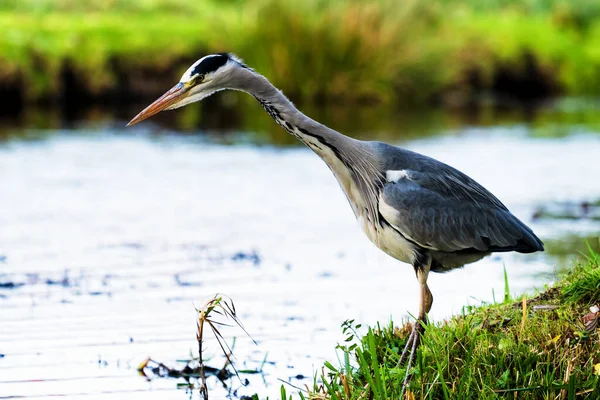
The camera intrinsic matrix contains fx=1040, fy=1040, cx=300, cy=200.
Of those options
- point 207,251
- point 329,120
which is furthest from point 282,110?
point 329,120

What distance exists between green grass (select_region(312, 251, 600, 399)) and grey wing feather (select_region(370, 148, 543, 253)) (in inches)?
16.3

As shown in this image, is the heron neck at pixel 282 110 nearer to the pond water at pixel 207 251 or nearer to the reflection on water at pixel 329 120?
the pond water at pixel 207 251

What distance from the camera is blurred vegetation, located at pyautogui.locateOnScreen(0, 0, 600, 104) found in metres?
22.8

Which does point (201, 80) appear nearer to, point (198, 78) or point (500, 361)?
point (198, 78)

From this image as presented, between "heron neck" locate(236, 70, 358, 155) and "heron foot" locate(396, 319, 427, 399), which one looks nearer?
"heron foot" locate(396, 319, 427, 399)

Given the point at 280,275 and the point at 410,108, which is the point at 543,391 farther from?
the point at 410,108

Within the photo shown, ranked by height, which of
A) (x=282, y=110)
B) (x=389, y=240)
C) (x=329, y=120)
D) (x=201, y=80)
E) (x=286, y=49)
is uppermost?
(x=286, y=49)

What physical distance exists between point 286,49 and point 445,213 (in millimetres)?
18192

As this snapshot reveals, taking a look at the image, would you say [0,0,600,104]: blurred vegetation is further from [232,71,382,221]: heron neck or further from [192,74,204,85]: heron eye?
[232,71,382,221]: heron neck

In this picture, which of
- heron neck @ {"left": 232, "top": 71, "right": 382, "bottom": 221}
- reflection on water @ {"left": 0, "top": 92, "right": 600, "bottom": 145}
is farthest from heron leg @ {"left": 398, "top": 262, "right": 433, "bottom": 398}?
reflection on water @ {"left": 0, "top": 92, "right": 600, "bottom": 145}

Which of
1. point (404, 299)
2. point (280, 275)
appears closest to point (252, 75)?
point (404, 299)

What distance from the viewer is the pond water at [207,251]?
21.6 feet

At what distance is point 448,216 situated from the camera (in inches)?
225

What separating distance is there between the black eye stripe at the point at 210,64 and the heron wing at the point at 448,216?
3.71 feet
